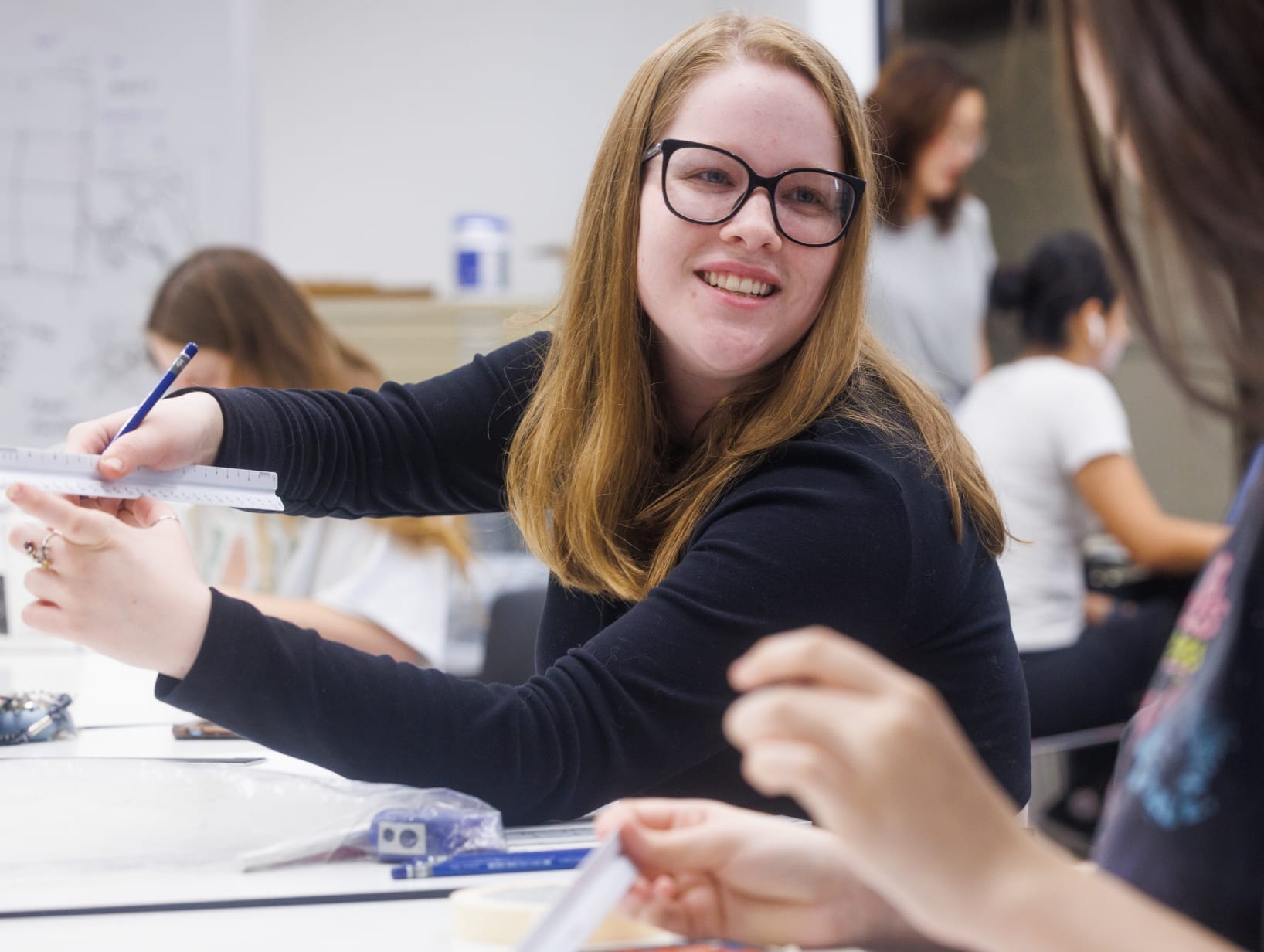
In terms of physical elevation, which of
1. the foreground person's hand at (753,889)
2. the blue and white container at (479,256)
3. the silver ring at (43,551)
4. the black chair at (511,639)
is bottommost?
the black chair at (511,639)

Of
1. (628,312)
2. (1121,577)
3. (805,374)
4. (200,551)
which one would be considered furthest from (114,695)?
(1121,577)

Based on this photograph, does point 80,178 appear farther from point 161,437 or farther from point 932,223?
point 161,437

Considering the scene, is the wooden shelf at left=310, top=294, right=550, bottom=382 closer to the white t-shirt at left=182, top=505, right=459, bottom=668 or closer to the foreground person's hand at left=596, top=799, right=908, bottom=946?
the white t-shirt at left=182, top=505, right=459, bottom=668

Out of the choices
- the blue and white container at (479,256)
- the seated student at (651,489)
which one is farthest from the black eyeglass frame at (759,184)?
the blue and white container at (479,256)

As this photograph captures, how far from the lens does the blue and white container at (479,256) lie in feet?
11.2

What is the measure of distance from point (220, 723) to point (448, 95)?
3.45 m

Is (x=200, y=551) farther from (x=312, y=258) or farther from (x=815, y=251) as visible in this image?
(x=312, y=258)

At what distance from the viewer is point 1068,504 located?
238cm

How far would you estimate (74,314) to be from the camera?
2865 millimetres

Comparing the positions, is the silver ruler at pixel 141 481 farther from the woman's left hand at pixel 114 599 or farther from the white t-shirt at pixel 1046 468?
the white t-shirt at pixel 1046 468

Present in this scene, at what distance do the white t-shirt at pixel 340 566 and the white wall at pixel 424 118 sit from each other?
209 centimetres

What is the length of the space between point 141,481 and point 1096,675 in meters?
1.83

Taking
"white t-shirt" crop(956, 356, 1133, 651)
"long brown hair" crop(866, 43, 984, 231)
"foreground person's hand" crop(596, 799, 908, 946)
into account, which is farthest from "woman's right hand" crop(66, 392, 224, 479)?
"long brown hair" crop(866, 43, 984, 231)

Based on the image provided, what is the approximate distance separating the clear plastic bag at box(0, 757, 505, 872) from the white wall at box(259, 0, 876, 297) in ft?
10.2
